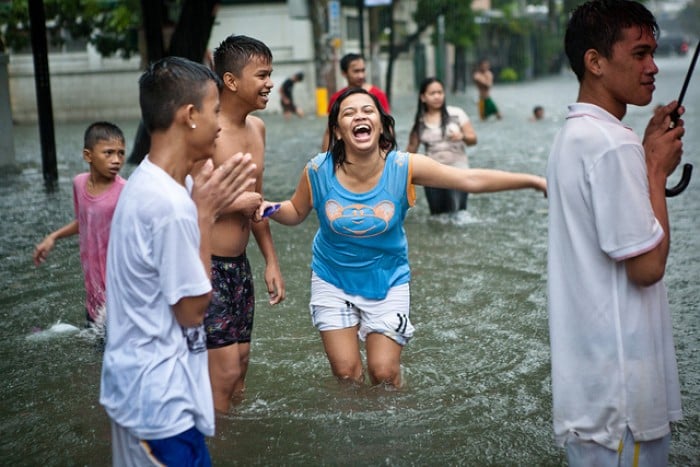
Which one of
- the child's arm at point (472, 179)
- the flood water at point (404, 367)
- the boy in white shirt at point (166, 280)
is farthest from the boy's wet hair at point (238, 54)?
the flood water at point (404, 367)

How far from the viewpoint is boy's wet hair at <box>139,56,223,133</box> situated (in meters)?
3.21

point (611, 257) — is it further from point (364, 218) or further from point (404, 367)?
point (404, 367)

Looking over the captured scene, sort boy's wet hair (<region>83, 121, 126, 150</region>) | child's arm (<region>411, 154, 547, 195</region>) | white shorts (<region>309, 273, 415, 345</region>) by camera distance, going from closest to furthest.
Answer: child's arm (<region>411, 154, 547, 195</region>)
white shorts (<region>309, 273, 415, 345</region>)
boy's wet hair (<region>83, 121, 126, 150</region>)

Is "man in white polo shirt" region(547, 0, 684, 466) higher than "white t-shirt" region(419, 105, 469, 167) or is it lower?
higher

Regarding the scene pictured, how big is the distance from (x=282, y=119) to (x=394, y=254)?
26755 mm

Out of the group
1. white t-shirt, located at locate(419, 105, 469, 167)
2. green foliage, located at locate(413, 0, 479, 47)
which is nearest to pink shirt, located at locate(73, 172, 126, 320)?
white t-shirt, located at locate(419, 105, 469, 167)

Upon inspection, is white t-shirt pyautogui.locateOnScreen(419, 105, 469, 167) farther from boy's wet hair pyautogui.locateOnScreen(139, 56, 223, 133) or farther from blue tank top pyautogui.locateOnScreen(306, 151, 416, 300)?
boy's wet hair pyautogui.locateOnScreen(139, 56, 223, 133)

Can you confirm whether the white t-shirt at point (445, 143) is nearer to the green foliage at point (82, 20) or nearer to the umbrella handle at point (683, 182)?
the umbrella handle at point (683, 182)

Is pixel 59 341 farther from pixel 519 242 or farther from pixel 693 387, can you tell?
pixel 519 242

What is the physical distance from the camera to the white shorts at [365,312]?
5.19 m

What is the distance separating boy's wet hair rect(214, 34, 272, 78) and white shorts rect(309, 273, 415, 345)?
47.4 inches

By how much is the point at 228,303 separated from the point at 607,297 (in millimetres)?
2277

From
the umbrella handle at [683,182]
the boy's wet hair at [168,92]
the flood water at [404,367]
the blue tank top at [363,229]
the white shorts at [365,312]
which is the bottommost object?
the flood water at [404,367]

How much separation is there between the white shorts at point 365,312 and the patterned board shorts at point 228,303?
42cm
